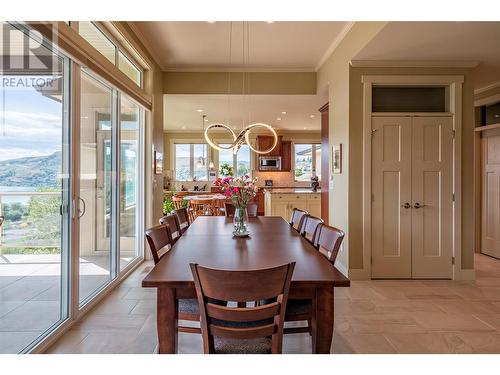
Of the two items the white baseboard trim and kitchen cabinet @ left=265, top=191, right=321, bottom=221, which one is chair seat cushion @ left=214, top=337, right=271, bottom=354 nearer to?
the white baseboard trim

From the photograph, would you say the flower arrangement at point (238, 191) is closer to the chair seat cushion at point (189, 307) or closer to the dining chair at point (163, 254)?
the dining chair at point (163, 254)

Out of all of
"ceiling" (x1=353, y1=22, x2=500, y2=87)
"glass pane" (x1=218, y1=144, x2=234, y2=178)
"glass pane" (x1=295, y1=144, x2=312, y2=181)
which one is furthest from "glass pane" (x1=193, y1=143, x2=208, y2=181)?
"ceiling" (x1=353, y1=22, x2=500, y2=87)

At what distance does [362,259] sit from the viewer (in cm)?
389

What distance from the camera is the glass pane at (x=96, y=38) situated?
279 centimetres

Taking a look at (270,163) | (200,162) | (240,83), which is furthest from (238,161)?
(240,83)

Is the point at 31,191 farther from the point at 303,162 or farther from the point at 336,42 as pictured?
the point at 303,162

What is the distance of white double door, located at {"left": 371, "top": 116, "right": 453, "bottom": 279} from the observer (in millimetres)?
3883

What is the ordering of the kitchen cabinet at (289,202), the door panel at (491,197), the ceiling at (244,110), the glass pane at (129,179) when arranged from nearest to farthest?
the glass pane at (129,179) → the door panel at (491,197) → the ceiling at (244,110) → the kitchen cabinet at (289,202)

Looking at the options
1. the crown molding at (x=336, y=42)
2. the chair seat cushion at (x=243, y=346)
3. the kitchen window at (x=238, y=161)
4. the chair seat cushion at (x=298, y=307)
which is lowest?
the chair seat cushion at (x=243, y=346)

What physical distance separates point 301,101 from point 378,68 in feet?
6.54

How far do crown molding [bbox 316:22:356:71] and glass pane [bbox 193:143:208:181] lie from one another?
17.9 ft

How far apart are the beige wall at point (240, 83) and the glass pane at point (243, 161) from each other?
4577 mm

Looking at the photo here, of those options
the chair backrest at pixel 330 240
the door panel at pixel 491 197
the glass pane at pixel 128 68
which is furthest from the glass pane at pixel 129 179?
the door panel at pixel 491 197
